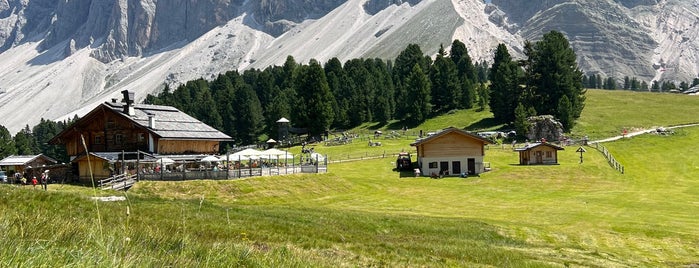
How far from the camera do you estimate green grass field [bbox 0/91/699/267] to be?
7805mm

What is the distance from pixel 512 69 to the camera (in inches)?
4387

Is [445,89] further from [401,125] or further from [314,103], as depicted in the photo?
[314,103]

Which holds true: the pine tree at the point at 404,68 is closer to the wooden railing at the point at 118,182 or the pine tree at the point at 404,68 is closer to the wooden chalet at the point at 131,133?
the wooden chalet at the point at 131,133

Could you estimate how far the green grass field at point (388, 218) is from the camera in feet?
25.6

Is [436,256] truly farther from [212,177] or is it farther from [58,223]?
[212,177]

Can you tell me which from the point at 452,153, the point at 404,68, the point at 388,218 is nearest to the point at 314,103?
the point at 404,68

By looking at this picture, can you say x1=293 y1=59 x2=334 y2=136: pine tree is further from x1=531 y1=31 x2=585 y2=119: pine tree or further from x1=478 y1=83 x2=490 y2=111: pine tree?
x1=531 y1=31 x2=585 y2=119: pine tree

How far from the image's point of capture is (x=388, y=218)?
30109mm

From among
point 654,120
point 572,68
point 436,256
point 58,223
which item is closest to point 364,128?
point 572,68

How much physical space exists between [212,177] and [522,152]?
43224mm

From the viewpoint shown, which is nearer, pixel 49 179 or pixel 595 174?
pixel 49 179

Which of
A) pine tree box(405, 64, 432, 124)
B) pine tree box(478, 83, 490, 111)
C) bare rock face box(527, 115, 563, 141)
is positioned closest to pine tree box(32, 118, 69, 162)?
pine tree box(405, 64, 432, 124)

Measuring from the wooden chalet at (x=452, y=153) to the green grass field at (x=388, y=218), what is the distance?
3.37m

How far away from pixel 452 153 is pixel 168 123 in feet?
106
